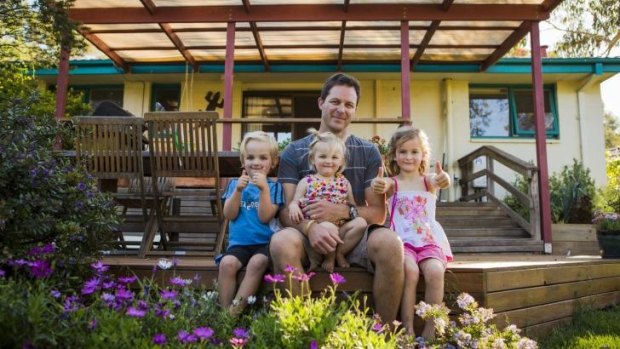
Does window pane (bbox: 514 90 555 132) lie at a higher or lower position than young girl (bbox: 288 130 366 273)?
higher

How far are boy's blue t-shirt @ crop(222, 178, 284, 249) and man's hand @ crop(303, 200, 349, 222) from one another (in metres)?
0.23

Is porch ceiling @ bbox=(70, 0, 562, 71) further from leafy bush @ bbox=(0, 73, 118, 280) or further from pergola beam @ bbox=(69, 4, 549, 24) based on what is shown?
leafy bush @ bbox=(0, 73, 118, 280)

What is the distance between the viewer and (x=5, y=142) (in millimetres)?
2082

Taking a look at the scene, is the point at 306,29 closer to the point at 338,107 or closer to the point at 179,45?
the point at 179,45

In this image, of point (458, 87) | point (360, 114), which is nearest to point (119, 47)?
point (360, 114)

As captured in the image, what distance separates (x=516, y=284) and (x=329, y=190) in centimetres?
132

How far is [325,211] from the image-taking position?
228 cm

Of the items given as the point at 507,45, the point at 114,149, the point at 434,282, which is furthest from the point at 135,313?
the point at 507,45

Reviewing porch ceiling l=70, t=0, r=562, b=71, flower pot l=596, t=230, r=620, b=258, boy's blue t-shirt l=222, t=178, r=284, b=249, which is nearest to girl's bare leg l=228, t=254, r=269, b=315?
boy's blue t-shirt l=222, t=178, r=284, b=249

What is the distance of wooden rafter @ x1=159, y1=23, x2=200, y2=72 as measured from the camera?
697cm

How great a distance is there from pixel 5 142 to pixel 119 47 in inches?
259

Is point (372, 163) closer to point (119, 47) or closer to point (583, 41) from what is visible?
point (119, 47)

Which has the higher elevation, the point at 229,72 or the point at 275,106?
the point at 275,106

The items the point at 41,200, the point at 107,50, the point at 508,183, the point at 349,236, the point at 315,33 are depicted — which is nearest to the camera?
the point at 41,200
